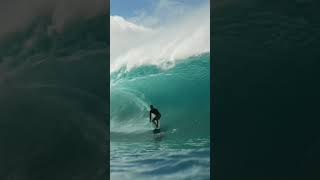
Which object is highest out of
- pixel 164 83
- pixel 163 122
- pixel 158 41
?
pixel 158 41

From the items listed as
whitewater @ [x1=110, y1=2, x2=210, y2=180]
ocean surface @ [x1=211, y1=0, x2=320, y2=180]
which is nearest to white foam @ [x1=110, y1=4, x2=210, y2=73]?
whitewater @ [x1=110, y1=2, x2=210, y2=180]

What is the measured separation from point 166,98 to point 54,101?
4.89 feet

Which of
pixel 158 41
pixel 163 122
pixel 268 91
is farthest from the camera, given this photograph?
pixel 158 41

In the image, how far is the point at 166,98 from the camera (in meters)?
4.62

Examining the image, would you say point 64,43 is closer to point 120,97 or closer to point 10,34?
point 10,34

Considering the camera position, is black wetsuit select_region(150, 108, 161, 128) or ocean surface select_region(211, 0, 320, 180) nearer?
ocean surface select_region(211, 0, 320, 180)

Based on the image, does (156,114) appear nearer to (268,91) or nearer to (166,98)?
(166,98)

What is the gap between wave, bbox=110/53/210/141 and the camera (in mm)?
4473

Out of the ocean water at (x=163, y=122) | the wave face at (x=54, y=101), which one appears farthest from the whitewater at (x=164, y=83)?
the wave face at (x=54, y=101)

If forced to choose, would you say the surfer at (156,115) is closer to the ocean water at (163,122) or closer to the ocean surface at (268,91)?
the ocean water at (163,122)

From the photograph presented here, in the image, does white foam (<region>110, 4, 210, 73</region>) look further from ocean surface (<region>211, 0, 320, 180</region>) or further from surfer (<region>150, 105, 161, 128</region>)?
ocean surface (<region>211, 0, 320, 180</region>)

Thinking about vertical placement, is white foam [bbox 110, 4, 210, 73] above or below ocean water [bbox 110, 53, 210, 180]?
above

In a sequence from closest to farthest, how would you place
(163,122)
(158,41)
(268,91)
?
1. (268,91)
2. (163,122)
3. (158,41)

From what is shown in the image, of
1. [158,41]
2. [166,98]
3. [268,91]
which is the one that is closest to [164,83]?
[166,98]
